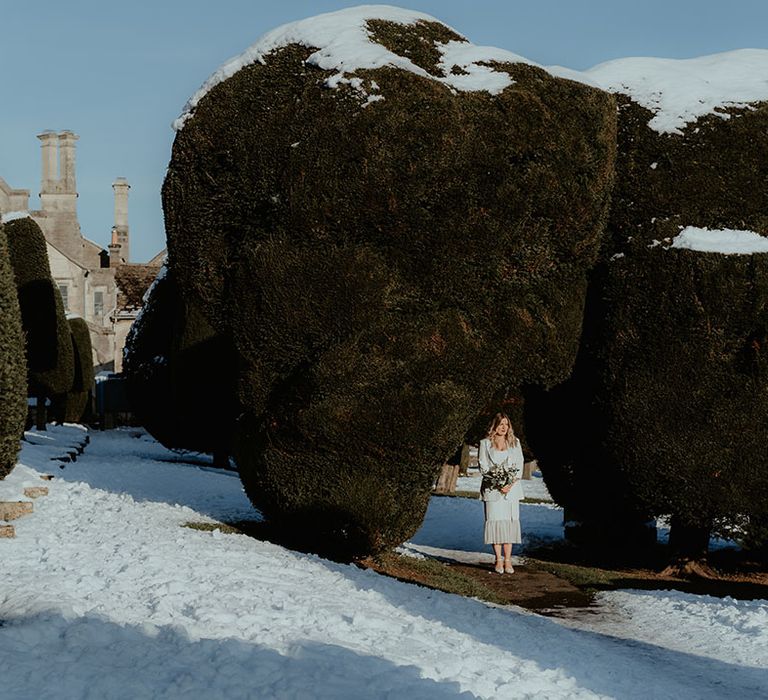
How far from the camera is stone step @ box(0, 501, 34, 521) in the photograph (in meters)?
10.4

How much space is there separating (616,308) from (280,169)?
12.7 feet

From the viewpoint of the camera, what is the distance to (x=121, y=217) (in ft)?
205

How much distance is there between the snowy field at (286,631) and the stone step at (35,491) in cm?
60

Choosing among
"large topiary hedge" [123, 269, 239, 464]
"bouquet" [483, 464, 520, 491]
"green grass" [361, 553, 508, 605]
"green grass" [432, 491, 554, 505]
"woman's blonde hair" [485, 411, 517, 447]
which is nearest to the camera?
"green grass" [361, 553, 508, 605]

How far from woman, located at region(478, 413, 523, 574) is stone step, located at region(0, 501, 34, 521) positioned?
4.83m

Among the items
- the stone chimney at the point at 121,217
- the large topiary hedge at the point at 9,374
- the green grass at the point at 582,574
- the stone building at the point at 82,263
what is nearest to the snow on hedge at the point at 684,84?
the green grass at the point at 582,574

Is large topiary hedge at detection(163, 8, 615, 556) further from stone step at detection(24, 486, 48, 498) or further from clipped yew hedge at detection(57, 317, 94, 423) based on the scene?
clipped yew hedge at detection(57, 317, 94, 423)

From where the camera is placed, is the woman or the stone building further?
the stone building

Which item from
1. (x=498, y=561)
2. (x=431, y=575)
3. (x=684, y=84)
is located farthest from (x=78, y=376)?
(x=684, y=84)

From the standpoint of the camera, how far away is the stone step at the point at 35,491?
12.0m

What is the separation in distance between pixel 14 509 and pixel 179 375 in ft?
31.6

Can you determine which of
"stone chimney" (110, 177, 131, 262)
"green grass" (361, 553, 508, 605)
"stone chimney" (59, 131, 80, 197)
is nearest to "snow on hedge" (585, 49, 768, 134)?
"green grass" (361, 553, 508, 605)

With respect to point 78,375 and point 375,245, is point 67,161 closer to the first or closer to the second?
point 78,375

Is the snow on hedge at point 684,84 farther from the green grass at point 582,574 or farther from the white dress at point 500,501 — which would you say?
the green grass at point 582,574
